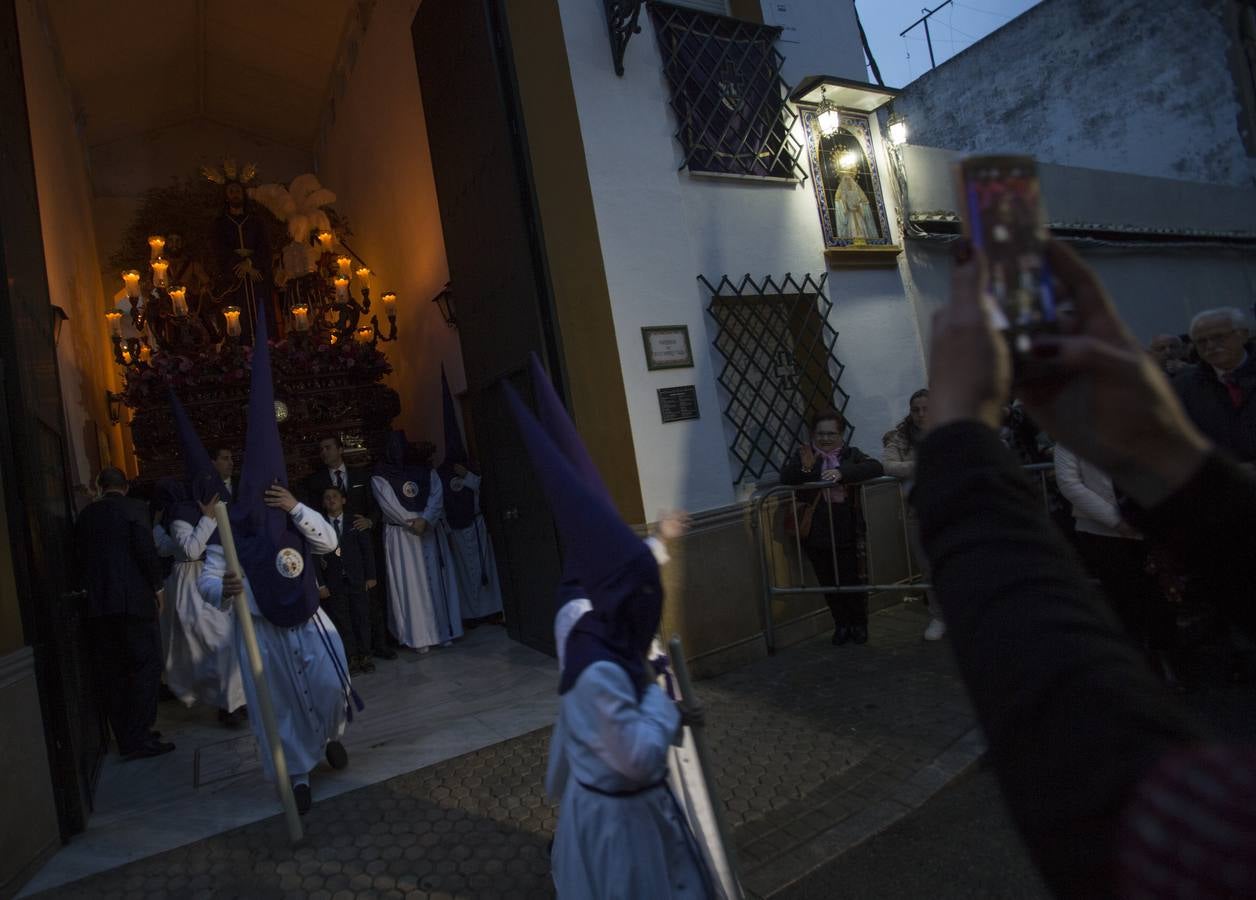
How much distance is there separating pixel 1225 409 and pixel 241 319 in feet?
40.4

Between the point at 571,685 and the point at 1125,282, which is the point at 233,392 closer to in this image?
the point at 571,685

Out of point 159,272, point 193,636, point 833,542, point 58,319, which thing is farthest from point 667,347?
point 159,272

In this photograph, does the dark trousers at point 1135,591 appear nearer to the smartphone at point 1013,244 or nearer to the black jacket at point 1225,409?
the black jacket at point 1225,409

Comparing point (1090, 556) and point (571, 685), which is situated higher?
point (571, 685)

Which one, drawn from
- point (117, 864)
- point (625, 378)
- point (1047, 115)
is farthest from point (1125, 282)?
point (117, 864)

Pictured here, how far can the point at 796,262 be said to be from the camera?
7094 mm

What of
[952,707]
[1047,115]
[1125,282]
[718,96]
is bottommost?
[952,707]

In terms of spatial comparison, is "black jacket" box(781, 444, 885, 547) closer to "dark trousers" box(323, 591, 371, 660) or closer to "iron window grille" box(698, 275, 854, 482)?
A: "iron window grille" box(698, 275, 854, 482)

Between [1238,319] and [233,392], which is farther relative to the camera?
[233,392]

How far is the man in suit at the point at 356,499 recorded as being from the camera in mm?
7754

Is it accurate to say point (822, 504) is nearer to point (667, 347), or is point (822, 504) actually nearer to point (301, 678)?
point (667, 347)

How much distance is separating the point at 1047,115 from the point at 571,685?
17.1 m

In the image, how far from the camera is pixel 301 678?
466cm

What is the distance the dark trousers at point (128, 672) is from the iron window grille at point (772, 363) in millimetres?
4564
